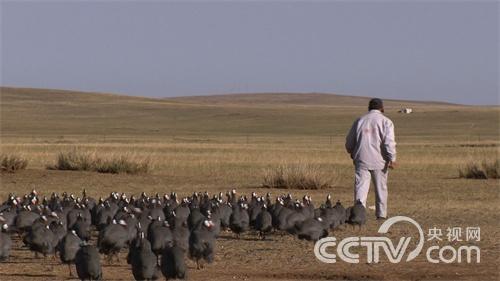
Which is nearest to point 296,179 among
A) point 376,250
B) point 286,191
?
point 286,191

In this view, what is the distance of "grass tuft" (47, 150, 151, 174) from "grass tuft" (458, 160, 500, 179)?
9.34 metres

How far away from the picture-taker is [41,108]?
4532 inches

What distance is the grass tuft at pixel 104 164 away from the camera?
32.5 metres

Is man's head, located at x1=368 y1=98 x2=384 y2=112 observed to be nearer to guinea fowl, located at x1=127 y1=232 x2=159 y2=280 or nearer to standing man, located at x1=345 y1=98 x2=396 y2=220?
standing man, located at x1=345 y1=98 x2=396 y2=220

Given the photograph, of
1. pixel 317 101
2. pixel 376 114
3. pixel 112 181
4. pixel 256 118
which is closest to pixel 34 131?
pixel 256 118

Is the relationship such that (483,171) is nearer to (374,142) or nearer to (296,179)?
(296,179)

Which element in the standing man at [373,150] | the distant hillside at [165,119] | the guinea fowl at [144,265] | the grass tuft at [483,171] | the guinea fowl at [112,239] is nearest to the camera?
the guinea fowl at [144,265]

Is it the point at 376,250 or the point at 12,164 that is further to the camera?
the point at 12,164

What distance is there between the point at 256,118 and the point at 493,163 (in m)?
74.7

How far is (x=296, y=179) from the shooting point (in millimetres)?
28156

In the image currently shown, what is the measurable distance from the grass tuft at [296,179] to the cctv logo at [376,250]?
1032 cm

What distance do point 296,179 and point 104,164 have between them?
277 inches

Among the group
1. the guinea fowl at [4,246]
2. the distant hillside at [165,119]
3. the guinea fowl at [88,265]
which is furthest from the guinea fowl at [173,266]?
the distant hillside at [165,119]

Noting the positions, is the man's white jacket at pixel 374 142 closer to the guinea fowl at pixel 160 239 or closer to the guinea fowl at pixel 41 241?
the guinea fowl at pixel 160 239
